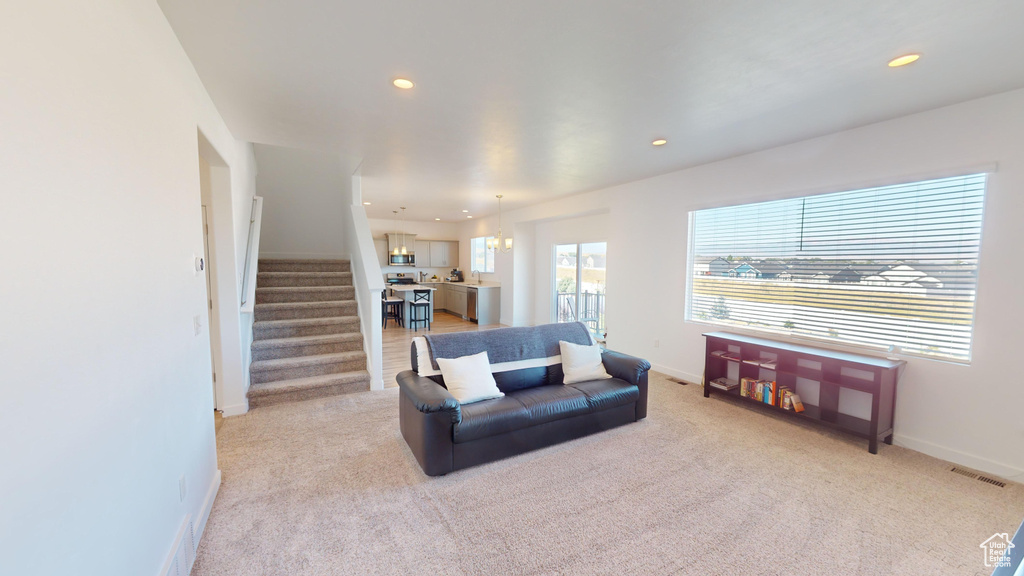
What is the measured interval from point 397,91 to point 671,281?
387 centimetres

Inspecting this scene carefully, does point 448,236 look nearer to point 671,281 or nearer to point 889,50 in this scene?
point 671,281

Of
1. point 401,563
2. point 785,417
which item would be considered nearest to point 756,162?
point 785,417

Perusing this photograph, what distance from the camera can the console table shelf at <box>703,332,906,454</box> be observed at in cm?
300

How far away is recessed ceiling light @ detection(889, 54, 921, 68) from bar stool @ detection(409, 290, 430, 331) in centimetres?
728

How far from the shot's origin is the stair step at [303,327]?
4.44m

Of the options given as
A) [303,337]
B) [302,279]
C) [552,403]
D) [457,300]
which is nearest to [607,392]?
[552,403]

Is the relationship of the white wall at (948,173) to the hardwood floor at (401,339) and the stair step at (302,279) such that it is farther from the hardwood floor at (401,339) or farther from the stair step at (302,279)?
the stair step at (302,279)

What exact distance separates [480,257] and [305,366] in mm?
6295

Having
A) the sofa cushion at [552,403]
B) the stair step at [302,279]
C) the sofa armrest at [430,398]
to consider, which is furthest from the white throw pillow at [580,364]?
the stair step at [302,279]

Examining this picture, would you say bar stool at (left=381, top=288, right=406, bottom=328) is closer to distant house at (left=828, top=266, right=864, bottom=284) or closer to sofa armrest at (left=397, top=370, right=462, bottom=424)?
sofa armrest at (left=397, top=370, right=462, bottom=424)

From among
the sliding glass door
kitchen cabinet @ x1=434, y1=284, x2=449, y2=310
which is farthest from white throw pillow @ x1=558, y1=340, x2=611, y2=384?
kitchen cabinet @ x1=434, y1=284, x2=449, y2=310

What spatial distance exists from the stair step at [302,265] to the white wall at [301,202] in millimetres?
598

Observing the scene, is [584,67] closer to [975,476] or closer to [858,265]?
[858,265]

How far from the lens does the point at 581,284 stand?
23.8 ft
